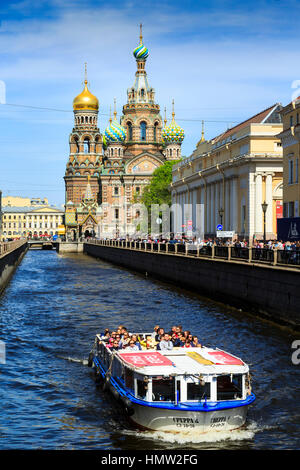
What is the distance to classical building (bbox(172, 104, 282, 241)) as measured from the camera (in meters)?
57.5

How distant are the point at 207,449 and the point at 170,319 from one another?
18474mm

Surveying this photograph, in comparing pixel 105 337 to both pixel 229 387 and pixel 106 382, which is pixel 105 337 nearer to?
pixel 106 382

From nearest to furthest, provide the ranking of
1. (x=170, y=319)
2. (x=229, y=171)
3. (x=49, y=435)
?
(x=49, y=435) < (x=170, y=319) < (x=229, y=171)

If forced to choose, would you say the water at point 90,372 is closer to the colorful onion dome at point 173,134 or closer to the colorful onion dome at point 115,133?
the colorful onion dome at point 173,134

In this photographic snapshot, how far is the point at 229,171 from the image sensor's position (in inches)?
2522

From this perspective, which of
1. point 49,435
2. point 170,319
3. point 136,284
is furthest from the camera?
point 136,284

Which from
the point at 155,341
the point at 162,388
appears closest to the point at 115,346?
the point at 155,341

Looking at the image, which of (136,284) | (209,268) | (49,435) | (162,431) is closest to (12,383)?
(49,435)

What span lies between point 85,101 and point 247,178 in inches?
4411

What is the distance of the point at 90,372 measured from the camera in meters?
23.0

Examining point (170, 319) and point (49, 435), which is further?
point (170, 319)

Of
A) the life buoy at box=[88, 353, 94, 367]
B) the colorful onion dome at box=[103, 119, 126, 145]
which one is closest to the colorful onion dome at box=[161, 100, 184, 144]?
the colorful onion dome at box=[103, 119, 126, 145]

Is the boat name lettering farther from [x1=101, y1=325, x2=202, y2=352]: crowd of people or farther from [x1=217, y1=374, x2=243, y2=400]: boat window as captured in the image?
[x1=101, y1=325, x2=202, y2=352]: crowd of people

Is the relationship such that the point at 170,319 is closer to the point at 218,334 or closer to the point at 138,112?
the point at 218,334
